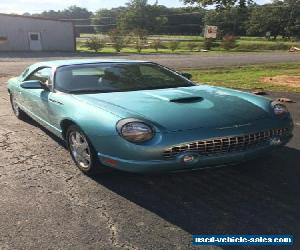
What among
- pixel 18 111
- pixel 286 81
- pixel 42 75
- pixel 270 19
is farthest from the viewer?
pixel 270 19

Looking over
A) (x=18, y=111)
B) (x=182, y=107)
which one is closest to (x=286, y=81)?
(x=18, y=111)

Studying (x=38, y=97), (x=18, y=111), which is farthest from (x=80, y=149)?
(x=18, y=111)

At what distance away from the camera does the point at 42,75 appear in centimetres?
580

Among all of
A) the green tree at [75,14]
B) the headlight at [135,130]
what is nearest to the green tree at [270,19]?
the green tree at [75,14]

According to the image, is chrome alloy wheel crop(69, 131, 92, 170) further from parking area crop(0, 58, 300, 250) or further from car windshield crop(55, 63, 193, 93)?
car windshield crop(55, 63, 193, 93)

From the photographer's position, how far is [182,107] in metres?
4.12

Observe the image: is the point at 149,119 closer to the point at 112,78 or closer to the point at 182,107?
the point at 182,107

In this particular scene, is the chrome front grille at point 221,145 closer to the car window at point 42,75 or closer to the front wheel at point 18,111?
the car window at point 42,75

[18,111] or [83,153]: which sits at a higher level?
[83,153]

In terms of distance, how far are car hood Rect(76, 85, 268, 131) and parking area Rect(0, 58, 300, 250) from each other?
528 millimetres

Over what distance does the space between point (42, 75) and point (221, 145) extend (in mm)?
3206

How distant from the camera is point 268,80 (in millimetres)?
13258

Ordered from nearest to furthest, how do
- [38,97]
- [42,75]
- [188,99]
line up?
[188,99] < [38,97] < [42,75]

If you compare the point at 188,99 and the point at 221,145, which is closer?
the point at 221,145
